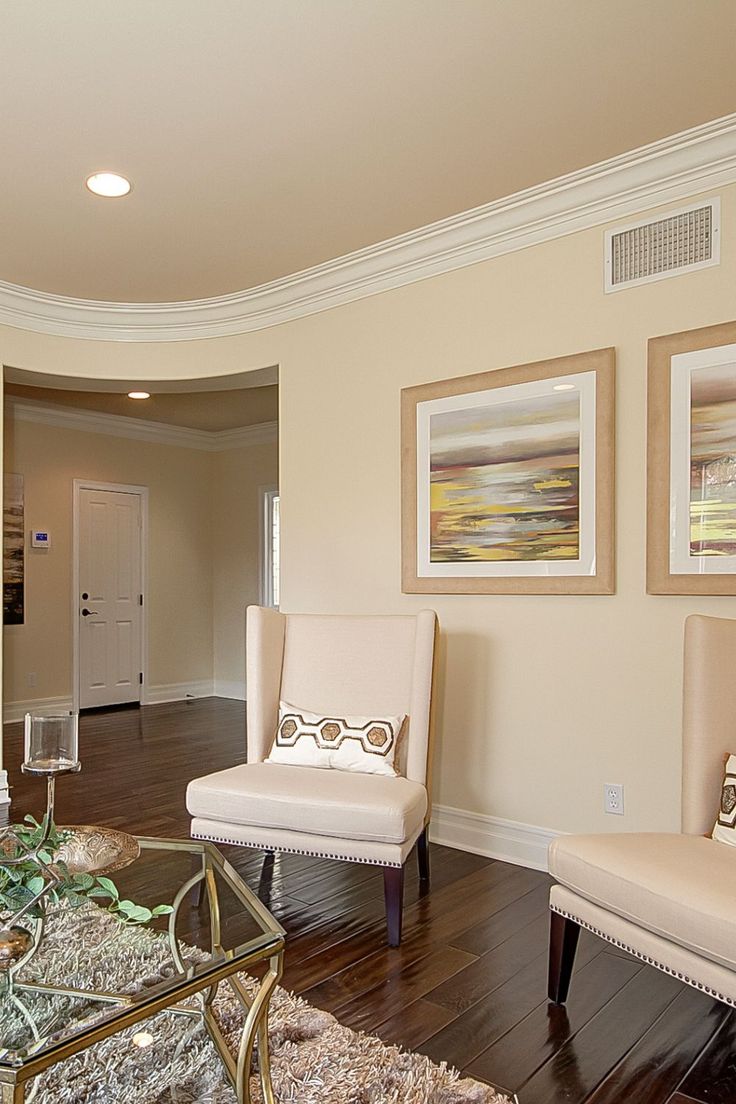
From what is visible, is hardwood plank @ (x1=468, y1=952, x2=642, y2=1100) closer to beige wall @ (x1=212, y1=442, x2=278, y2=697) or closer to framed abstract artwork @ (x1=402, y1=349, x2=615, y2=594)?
framed abstract artwork @ (x1=402, y1=349, x2=615, y2=594)

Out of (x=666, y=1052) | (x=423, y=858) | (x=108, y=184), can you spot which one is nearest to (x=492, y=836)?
(x=423, y=858)

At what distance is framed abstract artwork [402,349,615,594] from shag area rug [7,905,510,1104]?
72.0 inches

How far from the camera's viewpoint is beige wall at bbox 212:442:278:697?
788 cm

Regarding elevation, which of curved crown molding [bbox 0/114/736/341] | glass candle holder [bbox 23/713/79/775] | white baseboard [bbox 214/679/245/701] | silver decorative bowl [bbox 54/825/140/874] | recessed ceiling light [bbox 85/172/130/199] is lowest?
white baseboard [bbox 214/679/245/701]

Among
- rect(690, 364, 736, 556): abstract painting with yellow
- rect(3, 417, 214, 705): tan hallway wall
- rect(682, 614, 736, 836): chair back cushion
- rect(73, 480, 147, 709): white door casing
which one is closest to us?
rect(682, 614, 736, 836): chair back cushion

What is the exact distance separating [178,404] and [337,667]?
408cm

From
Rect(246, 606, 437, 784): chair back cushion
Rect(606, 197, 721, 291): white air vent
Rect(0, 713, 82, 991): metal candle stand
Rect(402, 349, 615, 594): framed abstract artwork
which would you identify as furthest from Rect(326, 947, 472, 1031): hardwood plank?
Rect(606, 197, 721, 291): white air vent

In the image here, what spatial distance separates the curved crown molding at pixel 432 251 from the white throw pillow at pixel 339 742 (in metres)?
2.06

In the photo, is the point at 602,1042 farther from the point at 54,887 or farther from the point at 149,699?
the point at 149,699

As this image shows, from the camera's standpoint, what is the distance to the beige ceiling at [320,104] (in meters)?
2.26

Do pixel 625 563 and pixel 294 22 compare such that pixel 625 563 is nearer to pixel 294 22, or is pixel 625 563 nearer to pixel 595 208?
pixel 595 208

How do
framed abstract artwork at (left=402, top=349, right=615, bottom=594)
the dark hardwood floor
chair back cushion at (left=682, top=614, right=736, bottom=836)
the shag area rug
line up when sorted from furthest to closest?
1. framed abstract artwork at (left=402, top=349, right=615, bottom=594)
2. chair back cushion at (left=682, top=614, right=736, bottom=836)
3. the dark hardwood floor
4. the shag area rug

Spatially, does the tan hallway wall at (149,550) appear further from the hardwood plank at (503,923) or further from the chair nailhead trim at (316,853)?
the hardwood plank at (503,923)

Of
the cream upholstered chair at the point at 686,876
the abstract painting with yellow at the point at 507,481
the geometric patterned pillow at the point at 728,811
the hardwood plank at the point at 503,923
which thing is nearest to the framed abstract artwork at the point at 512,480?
the abstract painting with yellow at the point at 507,481
